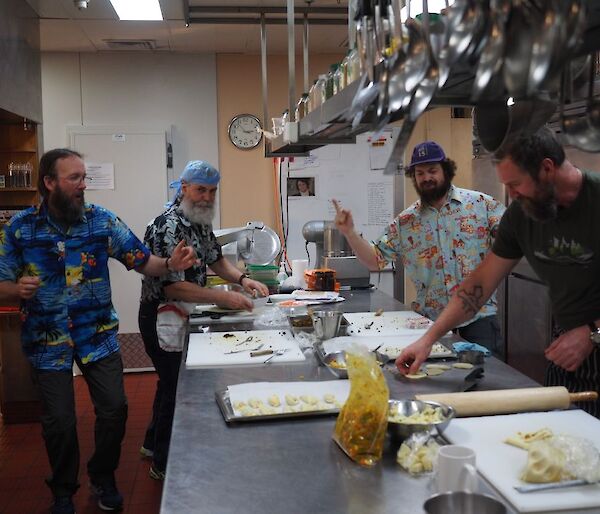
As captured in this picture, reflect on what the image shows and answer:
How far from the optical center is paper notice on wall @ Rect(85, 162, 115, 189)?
610cm

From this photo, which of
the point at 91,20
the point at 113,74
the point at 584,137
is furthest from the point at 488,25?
the point at 113,74

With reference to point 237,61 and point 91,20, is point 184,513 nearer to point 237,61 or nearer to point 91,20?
point 91,20

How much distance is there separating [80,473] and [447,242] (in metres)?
2.49

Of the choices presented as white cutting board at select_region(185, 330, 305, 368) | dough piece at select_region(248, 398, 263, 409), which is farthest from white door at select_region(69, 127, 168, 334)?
dough piece at select_region(248, 398, 263, 409)

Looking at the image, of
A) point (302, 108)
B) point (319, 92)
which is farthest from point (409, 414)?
point (302, 108)

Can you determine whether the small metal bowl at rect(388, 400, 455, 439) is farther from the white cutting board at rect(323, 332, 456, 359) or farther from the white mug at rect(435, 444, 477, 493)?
the white cutting board at rect(323, 332, 456, 359)

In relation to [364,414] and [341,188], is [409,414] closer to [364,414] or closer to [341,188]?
[364,414]

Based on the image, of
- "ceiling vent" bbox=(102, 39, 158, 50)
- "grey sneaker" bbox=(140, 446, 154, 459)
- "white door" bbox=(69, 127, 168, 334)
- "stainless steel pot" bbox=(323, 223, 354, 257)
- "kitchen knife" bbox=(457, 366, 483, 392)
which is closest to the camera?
"kitchen knife" bbox=(457, 366, 483, 392)

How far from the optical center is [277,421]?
1896 mm

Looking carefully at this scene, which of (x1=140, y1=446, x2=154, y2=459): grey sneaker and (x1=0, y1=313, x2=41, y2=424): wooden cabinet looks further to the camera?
(x1=0, y1=313, x2=41, y2=424): wooden cabinet

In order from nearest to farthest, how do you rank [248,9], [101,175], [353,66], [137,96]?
[353,66] < [248,9] < [101,175] < [137,96]

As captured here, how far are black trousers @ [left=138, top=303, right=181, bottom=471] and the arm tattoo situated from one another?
5.01ft

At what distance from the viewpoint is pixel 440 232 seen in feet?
11.3

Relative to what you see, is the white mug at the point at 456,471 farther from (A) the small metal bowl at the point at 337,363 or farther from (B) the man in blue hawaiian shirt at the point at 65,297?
(B) the man in blue hawaiian shirt at the point at 65,297
